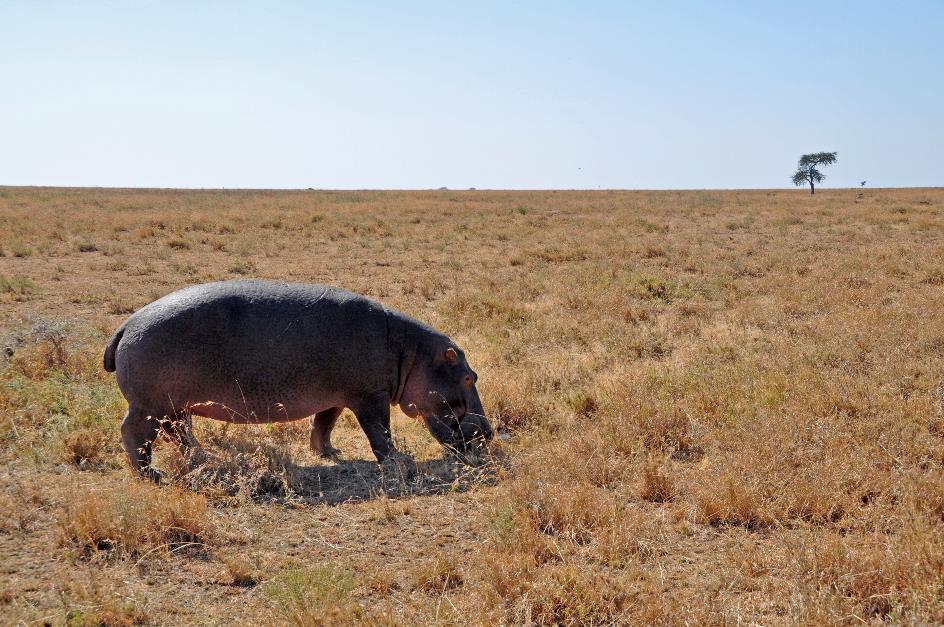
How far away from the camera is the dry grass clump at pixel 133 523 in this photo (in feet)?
14.5

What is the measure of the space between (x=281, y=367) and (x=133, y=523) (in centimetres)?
176

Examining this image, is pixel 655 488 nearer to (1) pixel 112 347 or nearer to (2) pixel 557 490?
(2) pixel 557 490

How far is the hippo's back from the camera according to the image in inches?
222

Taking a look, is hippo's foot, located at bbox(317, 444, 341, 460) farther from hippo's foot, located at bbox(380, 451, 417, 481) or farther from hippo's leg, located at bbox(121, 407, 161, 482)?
hippo's leg, located at bbox(121, 407, 161, 482)

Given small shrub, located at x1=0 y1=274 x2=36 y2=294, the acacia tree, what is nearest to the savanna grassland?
small shrub, located at x1=0 y1=274 x2=36 y2=294

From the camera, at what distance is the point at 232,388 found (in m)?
5.89

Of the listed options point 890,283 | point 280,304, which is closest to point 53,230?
point 280,304

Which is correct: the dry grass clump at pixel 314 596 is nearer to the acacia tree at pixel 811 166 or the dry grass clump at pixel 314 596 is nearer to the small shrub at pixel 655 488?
the small shrub at pixel 655 488

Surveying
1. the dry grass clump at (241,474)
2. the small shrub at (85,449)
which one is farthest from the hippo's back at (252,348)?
the small shrub at (85,449)

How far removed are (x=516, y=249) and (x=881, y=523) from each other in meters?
17.9

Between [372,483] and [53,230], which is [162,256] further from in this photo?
[372,483]

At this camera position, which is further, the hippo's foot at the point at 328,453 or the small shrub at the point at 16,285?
the small shrub at the point at 16,285

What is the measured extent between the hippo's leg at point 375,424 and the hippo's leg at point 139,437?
1587 mm

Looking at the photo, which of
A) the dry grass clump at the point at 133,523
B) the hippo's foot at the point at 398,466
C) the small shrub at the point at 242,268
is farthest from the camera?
the small shrub at the point at 242,268
